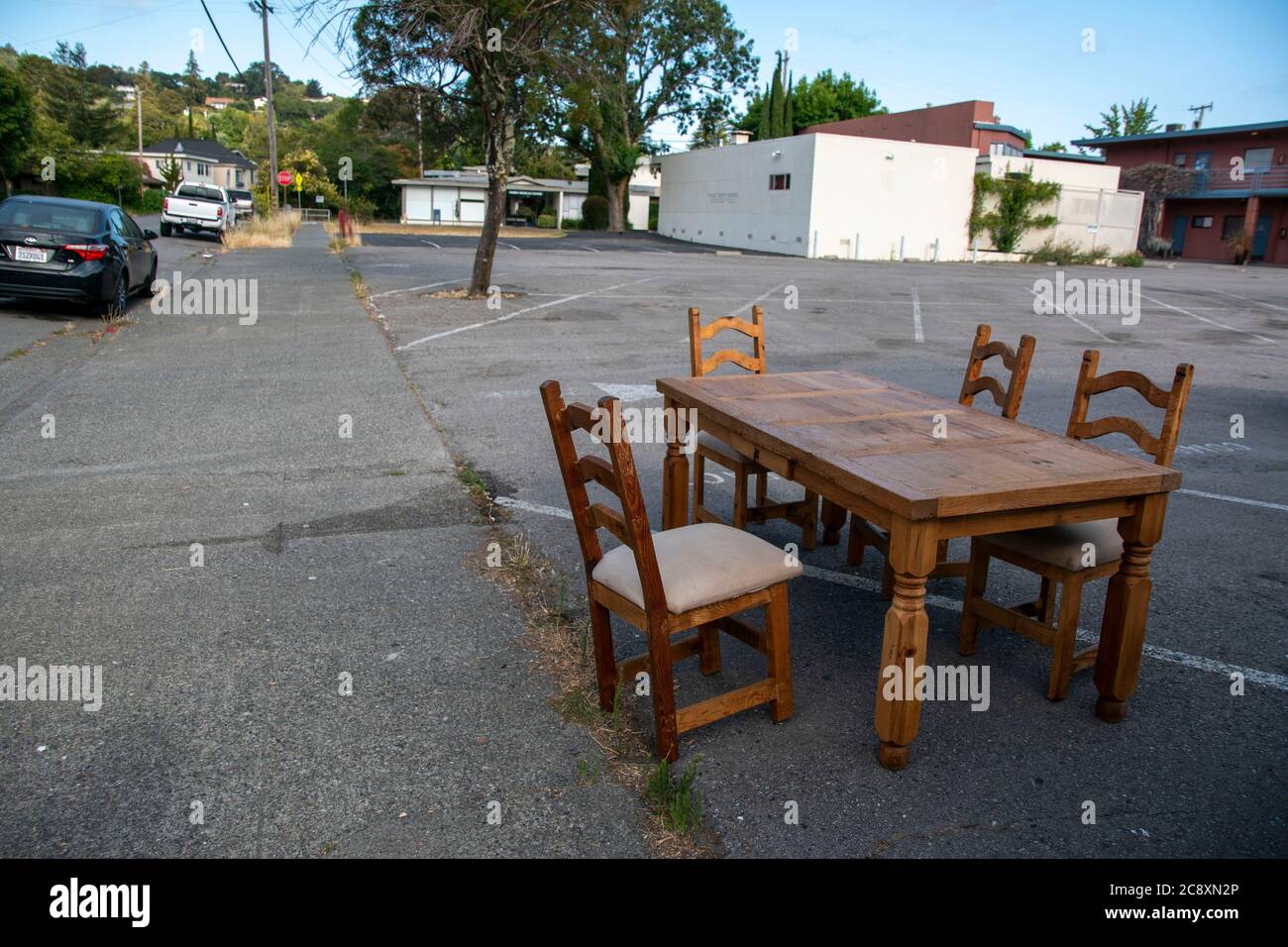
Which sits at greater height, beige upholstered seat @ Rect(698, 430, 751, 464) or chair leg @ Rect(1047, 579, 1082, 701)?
beige upholstered seat @ Rect(698, 430, 751, 464)

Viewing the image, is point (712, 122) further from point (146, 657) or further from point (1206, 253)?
point (146, 657)

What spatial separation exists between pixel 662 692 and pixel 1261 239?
55290mm

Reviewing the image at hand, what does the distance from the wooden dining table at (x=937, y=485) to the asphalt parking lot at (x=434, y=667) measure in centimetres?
35

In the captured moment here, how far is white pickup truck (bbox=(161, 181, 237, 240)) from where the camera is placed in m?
32.0

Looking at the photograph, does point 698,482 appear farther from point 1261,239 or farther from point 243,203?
point 1261,239

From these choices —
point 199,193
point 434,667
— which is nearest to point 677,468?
point 434,667

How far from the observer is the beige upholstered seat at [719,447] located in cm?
514

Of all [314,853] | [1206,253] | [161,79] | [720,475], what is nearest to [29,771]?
[314,853]

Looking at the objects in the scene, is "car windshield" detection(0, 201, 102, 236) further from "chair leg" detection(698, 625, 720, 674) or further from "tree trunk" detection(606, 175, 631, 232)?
"tree trunk" detection(606, 175, 631, 232)

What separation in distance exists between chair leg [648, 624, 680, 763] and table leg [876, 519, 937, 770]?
695mm

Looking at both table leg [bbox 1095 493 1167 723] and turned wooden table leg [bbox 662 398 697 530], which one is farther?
turned wooden table leg [bbox 662 398 697 530]

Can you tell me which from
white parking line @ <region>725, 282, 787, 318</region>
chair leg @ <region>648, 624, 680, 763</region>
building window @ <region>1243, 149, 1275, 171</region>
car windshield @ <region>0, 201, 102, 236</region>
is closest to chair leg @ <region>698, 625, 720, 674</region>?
chair leg @ <region>648, 624, 680, 763</region>

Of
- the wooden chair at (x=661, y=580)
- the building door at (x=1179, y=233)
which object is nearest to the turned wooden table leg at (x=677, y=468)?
the wooden chair at (x=661, y=580)

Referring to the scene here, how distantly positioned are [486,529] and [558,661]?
169 cm
